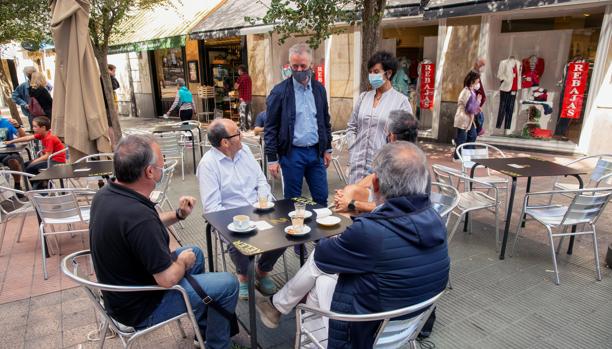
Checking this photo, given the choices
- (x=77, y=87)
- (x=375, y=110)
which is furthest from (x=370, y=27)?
(x=77, y=87)

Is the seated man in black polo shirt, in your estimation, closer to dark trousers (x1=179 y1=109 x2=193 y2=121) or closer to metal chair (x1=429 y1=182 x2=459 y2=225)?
metal chair (x1=429 y1=182 x2=459 y2=225)

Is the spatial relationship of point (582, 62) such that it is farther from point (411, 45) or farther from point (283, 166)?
point (283, 166)

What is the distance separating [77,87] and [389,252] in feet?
12.7

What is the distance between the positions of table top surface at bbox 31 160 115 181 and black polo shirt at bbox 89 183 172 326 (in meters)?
2.24

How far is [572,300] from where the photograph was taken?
3.09m

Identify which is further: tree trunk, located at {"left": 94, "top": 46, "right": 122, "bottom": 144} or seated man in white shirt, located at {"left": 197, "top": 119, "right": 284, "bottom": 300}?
tree trunk, located at {"left": 94, "top": 46, "right": 122, "bottom": 144}

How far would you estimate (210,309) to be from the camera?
2.21 m

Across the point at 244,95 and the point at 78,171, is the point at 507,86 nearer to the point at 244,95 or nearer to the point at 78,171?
the point at 244,95

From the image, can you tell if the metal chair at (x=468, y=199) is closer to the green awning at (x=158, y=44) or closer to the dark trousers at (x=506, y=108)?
the dark trousers at (x=506, y=108)

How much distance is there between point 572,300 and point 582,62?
639cm

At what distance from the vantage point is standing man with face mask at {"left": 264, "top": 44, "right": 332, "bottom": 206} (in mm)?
3615

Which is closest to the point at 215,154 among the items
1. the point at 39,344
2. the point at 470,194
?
the point at 39,344

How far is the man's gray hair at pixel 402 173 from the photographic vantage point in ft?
5.68

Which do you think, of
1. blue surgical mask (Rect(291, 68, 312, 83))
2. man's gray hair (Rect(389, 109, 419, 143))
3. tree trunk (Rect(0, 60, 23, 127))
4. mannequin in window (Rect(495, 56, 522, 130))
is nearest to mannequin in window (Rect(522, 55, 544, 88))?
mannequin in window (Rect(495, 56, 522, 130))
